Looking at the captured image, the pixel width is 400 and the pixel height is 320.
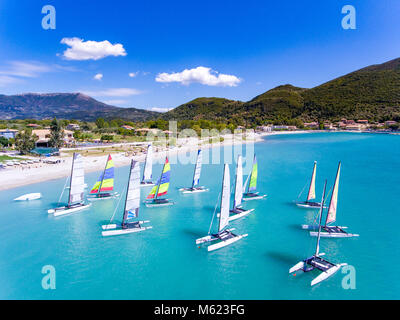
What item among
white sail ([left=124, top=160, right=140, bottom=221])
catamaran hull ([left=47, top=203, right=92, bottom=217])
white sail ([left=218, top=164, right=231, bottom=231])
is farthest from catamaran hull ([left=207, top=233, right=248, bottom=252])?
catamaran hull ([left=47, top=203, right=92, bottom=217])

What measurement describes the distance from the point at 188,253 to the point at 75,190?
14522 millimetres

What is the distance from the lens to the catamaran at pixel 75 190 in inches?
942

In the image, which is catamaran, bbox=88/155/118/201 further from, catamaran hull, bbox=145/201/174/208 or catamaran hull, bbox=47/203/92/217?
catamaran hull, bbox=145/201/174/208

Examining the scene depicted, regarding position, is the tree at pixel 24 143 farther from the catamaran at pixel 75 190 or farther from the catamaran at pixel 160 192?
the catamaran at pixel 160 192

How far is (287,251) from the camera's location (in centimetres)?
1758

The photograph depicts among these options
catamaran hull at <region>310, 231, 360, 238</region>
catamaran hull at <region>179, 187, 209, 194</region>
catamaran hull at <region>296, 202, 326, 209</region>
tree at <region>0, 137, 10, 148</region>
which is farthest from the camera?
tree at <region>0, 137, 10, 148</region>

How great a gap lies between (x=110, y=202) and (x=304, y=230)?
67.7 feet

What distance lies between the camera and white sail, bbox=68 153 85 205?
23781 mm

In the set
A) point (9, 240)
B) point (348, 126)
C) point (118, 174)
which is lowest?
point (9, 240)

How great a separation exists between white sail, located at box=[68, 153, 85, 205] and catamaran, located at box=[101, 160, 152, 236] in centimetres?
632

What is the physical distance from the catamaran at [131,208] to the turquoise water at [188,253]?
74 centimetres
